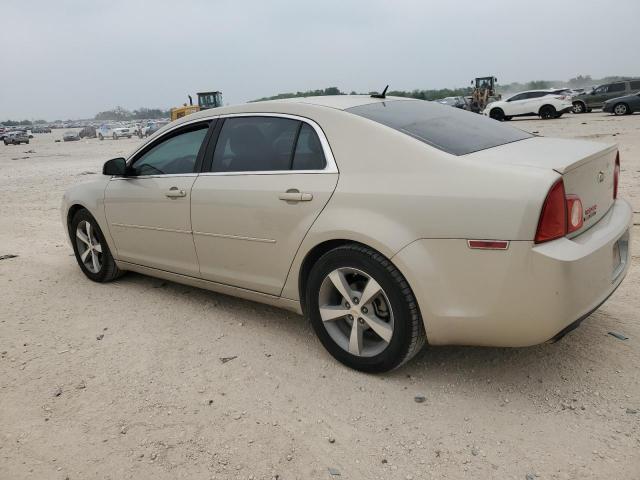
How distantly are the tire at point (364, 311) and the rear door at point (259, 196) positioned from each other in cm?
29

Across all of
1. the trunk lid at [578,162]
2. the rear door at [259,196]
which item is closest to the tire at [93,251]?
the rear door at [259,196]

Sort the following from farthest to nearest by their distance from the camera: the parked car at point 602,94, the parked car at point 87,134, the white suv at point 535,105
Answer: the parked car at point 87,134
the parked car at point 602,94
the white suv at point 535,105

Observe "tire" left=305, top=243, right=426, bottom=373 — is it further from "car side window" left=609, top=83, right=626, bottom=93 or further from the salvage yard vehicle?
"car side window" left=609, top=83, right=626, bottom=93

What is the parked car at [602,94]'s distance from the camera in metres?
28.4

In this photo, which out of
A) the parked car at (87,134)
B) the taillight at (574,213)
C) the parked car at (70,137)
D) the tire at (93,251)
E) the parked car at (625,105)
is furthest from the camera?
the parked car at (87,134)

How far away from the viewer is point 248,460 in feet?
8.29

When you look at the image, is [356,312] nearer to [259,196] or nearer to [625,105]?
[259,196]

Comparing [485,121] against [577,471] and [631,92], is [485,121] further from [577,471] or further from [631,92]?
[631,92]

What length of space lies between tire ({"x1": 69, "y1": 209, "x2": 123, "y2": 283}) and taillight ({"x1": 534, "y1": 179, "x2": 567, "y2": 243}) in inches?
151

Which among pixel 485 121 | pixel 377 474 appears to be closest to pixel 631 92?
pixel 485 121

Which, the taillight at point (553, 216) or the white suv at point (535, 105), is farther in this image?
the white suv at point (535, 105)

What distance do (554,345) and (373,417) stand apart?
132 cm

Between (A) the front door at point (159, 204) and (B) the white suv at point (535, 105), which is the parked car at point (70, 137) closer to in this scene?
(B) the white suv at point (535, 105)

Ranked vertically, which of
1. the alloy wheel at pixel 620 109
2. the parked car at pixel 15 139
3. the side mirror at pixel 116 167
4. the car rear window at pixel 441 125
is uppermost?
the car rear window at pixel 441 125
